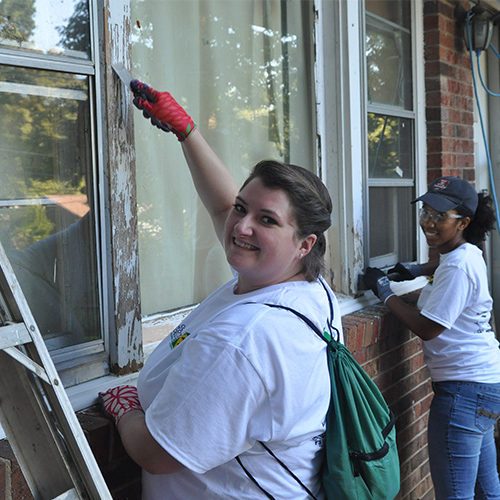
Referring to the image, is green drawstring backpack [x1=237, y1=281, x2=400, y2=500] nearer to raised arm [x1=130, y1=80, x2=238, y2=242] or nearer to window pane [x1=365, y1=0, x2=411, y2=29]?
raised arm [x1=130, y1=80, x2=238, y2=242]

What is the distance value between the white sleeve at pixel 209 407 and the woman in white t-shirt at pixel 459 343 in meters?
1.59

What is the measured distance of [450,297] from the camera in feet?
8.73

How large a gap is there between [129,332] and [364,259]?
1597mm

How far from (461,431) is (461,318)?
20.4 inches

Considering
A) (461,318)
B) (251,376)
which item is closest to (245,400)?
(251,376)

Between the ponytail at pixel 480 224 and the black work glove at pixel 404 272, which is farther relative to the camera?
the black work glove at pixel 404 272

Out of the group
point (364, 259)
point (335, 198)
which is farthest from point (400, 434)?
point (335, 198)

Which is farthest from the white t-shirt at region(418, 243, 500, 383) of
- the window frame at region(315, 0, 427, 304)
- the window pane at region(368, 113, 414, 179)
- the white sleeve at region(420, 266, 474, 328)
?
the window pane at region(368, 113, 414, 179)

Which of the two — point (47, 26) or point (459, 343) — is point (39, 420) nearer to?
point (47, 26)

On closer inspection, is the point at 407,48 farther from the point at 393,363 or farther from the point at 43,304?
the point at 43,304

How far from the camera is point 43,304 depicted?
185 cm

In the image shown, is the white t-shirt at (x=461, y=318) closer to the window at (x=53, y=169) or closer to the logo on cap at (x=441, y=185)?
the logo on cap at (x=441, y=185)

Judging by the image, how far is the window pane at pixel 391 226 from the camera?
131 inches

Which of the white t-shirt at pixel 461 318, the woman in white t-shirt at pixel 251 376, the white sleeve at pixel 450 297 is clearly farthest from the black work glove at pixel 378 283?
the woman in white t-shirt at pixel 251 376
